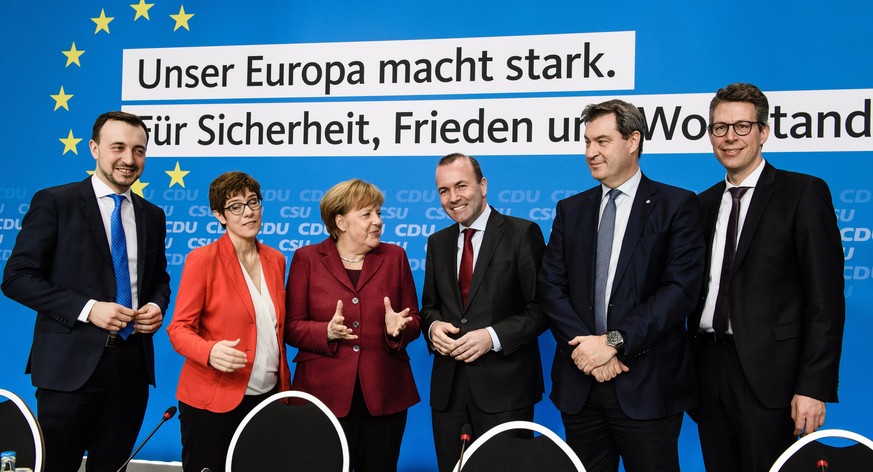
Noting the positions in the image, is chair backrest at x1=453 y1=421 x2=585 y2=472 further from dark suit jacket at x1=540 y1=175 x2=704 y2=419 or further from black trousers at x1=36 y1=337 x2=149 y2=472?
black trousers at x1=36 y1=337 x2=149 y2=472

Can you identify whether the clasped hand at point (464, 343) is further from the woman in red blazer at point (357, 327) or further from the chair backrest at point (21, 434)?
the chair backrest at point (21, 434)

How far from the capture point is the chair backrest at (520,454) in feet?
6.71

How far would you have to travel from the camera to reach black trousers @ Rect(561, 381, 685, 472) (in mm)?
2395

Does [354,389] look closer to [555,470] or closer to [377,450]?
[377,450]

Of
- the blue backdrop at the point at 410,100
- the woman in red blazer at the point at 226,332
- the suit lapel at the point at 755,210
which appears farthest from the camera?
the blue backdrop at the point at 410,100

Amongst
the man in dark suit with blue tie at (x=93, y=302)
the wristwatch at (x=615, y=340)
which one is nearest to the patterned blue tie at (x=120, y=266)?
the man in dark suit with blue tie at (x=93, y=302)

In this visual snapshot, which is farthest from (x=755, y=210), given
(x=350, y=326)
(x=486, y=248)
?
(x=350, y=326)

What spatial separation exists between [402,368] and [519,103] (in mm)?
1796

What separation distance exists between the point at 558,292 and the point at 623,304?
239 millimetres

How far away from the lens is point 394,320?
8.74 feet

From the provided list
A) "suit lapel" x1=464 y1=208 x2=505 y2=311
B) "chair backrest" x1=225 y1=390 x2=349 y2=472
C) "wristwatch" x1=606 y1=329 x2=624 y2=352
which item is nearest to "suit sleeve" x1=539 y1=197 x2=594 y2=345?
"wristwatch" x1=606 y1=329 x2=624 y2=352

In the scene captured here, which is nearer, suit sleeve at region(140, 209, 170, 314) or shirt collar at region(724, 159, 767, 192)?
shirt collar at region(724, 159, 767, 192)

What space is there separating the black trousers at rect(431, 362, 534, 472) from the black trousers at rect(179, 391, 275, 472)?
2.53 ft

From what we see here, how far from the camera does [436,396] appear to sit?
2.78 m
